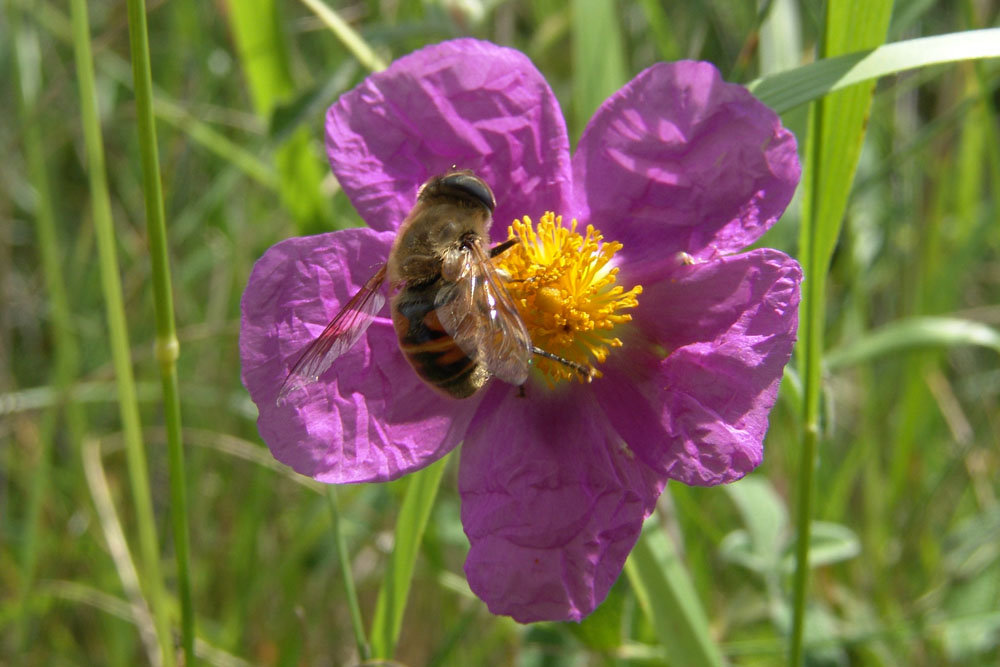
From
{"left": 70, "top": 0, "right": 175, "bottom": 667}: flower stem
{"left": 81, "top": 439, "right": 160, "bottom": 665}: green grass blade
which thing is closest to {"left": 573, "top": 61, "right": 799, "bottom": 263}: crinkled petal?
{"left": 70, "top": 0, "right": 175, "bottom": 667}: flower stem

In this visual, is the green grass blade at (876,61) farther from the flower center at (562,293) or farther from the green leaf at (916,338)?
the green leaf at (916,338)

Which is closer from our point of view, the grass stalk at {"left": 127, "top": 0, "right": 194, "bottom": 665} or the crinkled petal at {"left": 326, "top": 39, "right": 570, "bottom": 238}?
the grass stalk at {"left": 127, "top": 0, "right": 194, "bottom": 665}

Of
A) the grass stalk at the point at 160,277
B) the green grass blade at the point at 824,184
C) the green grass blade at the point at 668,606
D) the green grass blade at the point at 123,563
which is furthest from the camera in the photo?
the green grass blade at the point at 123,563

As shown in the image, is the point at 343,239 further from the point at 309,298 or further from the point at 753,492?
the point at 753,492

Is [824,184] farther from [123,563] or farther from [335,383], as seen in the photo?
[123,563]

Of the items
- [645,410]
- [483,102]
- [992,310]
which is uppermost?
[483,102]

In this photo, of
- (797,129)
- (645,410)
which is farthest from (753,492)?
(797,129)

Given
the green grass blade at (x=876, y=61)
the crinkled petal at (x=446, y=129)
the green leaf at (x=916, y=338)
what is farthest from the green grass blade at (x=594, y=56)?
the green leaf at (x=916, y=338)

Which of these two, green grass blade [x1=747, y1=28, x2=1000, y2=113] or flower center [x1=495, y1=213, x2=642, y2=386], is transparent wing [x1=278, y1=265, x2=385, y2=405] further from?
green grass blade [x1=747, y1=28, x2=1000, y2=113]
